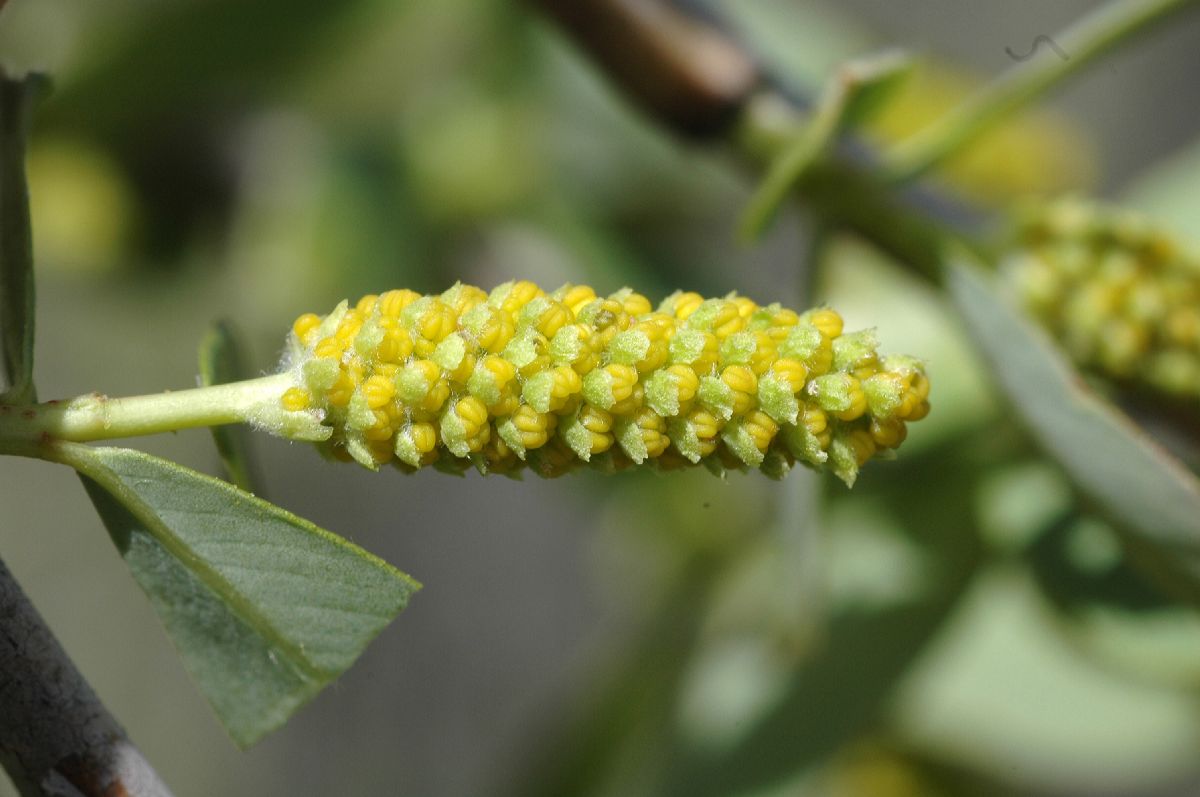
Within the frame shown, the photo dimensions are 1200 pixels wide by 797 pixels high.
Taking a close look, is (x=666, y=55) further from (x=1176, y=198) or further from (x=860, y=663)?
(x=1176, y=198)

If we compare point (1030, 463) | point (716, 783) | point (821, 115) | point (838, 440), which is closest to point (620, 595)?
point (716, 783)

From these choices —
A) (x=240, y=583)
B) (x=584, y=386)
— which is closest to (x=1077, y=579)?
(x=584, y=386)

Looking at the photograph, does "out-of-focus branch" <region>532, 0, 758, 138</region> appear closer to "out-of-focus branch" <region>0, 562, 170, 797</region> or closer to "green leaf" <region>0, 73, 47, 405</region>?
"green leaf" <region>0, 73, 47, 405</region>

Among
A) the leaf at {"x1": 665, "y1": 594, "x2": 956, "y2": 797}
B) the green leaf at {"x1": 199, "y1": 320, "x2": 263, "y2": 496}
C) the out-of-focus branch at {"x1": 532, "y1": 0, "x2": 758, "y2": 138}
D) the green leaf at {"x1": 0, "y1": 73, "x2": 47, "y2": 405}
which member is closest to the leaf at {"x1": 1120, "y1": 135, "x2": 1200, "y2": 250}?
the leaf at {"x1": 665, "y1": 594, "x2": 956, "y2": 797}

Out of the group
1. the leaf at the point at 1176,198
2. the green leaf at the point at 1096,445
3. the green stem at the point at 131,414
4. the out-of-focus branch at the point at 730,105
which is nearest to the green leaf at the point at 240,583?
the green stem at the point at 131,414

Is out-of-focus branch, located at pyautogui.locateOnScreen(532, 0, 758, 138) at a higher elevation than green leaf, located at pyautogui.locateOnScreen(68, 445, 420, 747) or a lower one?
higher

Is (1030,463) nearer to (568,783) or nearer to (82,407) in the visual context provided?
(568,783)

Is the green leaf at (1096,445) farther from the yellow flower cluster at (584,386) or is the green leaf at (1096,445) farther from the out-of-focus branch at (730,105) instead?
the yellow flower cluster at (584,386)

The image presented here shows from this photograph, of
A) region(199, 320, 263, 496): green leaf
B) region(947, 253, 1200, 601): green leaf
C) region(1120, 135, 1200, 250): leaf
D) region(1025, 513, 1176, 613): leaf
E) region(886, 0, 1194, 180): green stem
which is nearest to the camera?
region(199, 320, 263, 496): green leaf
